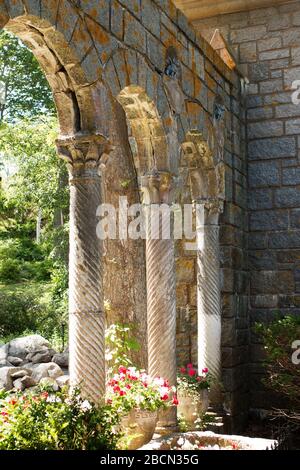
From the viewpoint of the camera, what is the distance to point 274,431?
6387mm

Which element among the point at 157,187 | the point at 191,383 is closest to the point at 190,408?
the point at 191,383

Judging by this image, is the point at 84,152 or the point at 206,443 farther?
the point at 206,443

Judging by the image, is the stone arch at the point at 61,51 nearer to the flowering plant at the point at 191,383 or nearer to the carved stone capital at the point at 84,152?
the carved stone capital at the point at 84,152

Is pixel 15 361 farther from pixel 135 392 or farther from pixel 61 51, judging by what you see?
pixel 61 51

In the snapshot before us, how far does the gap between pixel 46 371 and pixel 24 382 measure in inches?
12.9

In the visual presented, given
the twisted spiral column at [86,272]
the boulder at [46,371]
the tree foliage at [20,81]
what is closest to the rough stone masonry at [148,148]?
the twisted spiral column at [86,272]

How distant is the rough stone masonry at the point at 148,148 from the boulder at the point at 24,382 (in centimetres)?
195

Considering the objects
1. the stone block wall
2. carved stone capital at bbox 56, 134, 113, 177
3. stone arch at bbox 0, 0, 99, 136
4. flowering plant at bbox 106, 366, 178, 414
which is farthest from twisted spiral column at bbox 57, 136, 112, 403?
the stone block wall

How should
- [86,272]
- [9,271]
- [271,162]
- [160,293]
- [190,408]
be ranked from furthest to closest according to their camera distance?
1. [9,271]
2. [271,162]
3. [190,408]
4. [160,293]
5. [86,272]

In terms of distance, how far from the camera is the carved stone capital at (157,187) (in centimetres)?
481

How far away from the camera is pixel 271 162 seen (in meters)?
6.98

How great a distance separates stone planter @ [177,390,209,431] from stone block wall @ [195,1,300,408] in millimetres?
1755
